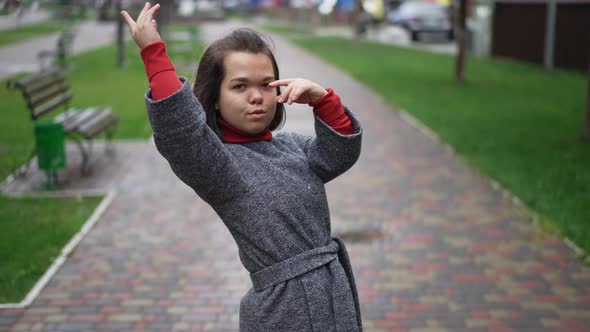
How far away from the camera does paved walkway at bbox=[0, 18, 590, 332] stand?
179 inches

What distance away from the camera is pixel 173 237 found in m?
6.16

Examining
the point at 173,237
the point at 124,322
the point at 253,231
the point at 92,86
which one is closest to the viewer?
the point at 253,231

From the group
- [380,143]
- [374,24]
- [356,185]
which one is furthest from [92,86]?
[374,24]

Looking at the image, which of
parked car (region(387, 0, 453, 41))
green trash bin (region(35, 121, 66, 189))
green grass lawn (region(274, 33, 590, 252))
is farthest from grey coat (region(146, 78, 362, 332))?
parked car (region(387, 0, 453, 41))

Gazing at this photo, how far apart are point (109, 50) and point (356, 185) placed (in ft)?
68.3

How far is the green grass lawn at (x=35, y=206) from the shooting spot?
17.5 feet

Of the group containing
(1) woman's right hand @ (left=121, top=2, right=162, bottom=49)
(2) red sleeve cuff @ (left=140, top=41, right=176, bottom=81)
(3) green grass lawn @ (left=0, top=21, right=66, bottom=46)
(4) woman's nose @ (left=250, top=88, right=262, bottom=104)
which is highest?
(1) woman's right hand @ (left=121, top=2, right=162, bottom=49)

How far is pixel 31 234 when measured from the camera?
20.0 feet

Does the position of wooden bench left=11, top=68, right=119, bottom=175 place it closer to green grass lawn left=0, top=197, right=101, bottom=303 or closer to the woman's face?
green grass lawn left=0, top=197, right=101, bottom=303

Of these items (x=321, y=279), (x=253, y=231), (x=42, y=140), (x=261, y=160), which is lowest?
(x=42, y=140)

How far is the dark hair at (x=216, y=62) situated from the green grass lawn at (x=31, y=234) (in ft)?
10.5

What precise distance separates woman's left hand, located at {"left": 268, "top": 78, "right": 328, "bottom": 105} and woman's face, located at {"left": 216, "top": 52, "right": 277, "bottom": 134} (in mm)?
47

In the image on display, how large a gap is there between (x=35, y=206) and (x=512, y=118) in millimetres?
7775

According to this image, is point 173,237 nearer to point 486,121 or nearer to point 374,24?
point 486,121
